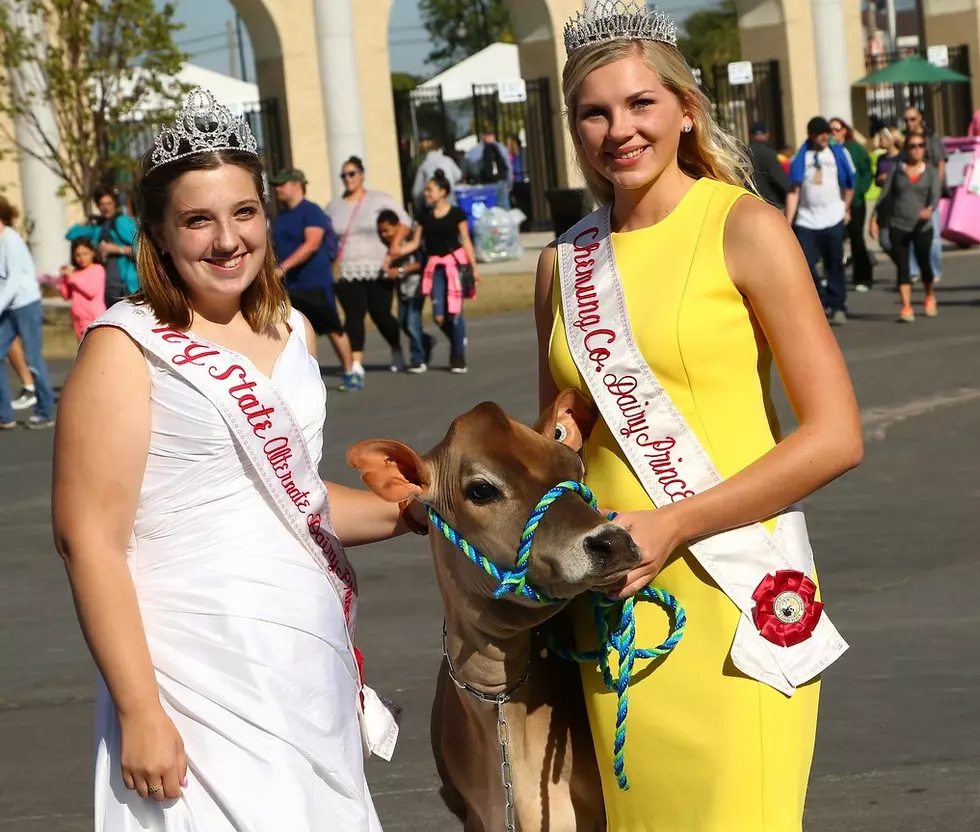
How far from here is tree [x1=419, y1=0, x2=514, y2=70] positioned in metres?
90.1

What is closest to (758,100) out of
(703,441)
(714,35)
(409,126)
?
(409,126)

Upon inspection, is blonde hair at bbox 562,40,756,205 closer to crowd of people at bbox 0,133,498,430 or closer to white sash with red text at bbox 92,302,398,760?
white sash with red text at bbox 92,302,398,760

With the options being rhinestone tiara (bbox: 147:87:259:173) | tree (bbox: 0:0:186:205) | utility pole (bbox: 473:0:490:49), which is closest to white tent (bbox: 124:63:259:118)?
tree (bbox: 0:0:186:205)

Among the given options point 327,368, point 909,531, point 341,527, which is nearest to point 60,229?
point 327,368

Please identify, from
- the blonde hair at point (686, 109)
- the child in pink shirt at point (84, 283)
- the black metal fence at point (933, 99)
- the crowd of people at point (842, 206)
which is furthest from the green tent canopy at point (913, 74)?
the blonde hair at point (686, 109)

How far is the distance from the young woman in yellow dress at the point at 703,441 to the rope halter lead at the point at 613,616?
0.11 ft

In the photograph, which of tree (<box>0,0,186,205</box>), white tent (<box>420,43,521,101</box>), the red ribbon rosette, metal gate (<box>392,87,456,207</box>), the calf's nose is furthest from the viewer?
white tent (<box>420,43,521,101</box>)

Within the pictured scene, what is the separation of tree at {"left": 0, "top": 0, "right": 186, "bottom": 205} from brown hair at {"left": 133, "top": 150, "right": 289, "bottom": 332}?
57.8 feet

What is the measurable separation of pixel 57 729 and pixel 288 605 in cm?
381

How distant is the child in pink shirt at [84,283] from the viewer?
15383 mm

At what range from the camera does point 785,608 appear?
3.05 metres

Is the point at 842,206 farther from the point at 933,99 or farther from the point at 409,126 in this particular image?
the point at 933,99

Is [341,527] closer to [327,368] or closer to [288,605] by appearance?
[288,605]

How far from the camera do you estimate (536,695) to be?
3264 mm
